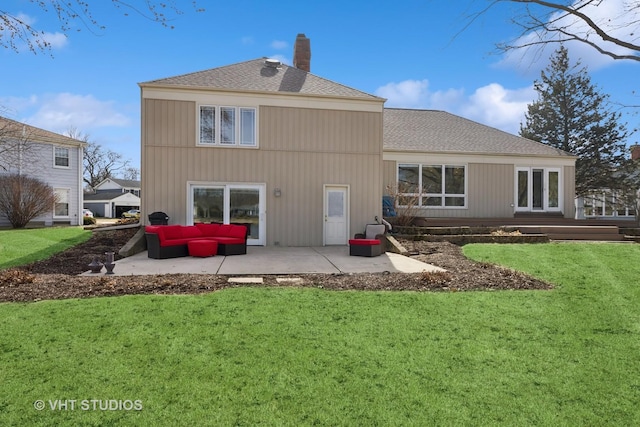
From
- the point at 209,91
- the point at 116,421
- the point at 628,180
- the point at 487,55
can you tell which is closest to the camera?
the point at 116,421

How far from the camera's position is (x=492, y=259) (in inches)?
386

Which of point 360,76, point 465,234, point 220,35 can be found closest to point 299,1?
point 220,35

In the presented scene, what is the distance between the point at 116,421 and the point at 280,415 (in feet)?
4.19

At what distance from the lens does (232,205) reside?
1314cm

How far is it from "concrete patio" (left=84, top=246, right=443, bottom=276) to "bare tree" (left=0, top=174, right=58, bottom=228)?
14510 millimetres

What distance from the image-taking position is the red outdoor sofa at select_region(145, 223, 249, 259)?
1028cm

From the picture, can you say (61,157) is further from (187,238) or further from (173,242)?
(173,242)

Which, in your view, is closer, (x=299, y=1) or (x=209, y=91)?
(x=299, y=1)

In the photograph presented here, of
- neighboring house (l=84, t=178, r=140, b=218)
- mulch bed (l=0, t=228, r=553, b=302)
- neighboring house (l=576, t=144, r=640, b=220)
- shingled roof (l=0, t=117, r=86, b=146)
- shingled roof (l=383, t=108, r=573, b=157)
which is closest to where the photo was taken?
mulch bed (l=0, t=228, r=553, b=302)

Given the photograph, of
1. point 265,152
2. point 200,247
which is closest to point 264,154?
point 265,152

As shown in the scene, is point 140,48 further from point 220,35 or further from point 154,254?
point 154,254

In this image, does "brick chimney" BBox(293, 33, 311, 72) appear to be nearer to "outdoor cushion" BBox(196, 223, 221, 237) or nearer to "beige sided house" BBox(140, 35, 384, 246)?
"beige sided house" BBox(140, 35, 384, 246)

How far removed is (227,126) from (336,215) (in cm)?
477

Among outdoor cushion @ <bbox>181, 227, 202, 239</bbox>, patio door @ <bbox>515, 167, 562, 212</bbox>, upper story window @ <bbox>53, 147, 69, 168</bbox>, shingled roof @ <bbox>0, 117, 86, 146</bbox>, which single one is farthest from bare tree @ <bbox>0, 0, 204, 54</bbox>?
upper story window @ <bbox>53, 147, 69, 168</bbox>
